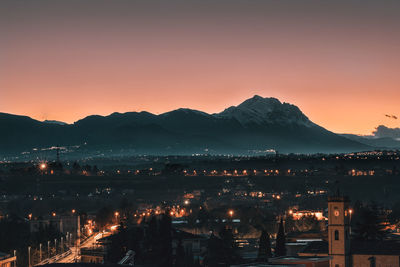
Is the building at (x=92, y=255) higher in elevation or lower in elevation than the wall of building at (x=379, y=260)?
lower

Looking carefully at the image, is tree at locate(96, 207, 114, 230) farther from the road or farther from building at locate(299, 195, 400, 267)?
building at locate(299, 195, 400, 267)

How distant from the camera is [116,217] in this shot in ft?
451

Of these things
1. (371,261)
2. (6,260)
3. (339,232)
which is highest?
(339,232)

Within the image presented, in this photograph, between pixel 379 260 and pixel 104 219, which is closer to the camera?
pixel 379 260

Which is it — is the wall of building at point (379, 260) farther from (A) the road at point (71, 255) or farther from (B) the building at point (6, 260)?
(B) the building at point (6, 260)

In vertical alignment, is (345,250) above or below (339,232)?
below

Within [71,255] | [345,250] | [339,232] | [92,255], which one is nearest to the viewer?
[345,250]

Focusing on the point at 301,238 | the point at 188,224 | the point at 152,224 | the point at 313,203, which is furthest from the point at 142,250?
the point at 313,203

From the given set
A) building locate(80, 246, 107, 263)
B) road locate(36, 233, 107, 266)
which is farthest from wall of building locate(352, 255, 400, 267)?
building locate(80, 246, 107, 263)

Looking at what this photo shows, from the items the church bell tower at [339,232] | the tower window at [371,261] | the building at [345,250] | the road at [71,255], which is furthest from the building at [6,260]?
the tower window at [371,261]

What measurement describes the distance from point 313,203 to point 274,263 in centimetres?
10363

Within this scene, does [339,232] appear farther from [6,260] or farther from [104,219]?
[104,219]

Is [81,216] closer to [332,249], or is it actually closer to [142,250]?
[142,250]

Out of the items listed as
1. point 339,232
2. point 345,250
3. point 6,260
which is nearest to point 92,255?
point 6,260
